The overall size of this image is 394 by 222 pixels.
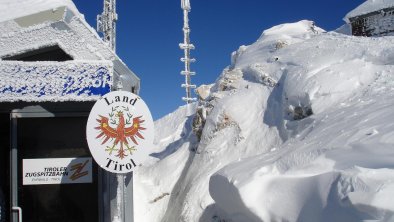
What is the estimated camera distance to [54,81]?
15.6ft

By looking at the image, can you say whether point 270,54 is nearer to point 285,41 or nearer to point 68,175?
point 285,41

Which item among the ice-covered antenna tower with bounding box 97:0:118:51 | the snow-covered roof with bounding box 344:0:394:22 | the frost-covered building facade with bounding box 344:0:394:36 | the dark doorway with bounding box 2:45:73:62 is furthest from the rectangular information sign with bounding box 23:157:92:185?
the ice-covered antenna tower with bounding box 97:0:118:51

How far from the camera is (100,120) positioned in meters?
4.10

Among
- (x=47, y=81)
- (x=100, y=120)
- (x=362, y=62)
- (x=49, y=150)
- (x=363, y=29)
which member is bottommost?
(x=49, y=150)

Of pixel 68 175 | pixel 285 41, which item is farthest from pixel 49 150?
pixel 285 41

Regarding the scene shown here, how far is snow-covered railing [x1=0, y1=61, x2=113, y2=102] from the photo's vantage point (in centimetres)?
472

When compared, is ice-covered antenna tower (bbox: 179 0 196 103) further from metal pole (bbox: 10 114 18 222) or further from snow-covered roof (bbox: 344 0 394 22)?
metal pole (bbox: 10 114 18 222)

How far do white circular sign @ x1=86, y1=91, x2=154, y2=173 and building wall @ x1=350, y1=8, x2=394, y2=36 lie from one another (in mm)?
12672

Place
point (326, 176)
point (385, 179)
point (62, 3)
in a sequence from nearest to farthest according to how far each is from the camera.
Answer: point (385, 179) < point (326, 176) < point (62, 3)

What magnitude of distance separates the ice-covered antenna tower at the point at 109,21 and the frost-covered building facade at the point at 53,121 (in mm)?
13620

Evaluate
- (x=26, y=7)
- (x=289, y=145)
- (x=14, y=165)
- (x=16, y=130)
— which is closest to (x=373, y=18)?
(x=289, y=145)

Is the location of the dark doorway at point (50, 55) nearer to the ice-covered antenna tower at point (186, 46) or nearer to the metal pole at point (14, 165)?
the metal pole at point (14, 165)

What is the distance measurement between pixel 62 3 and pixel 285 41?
834 centimetres

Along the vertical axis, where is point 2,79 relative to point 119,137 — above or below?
above
